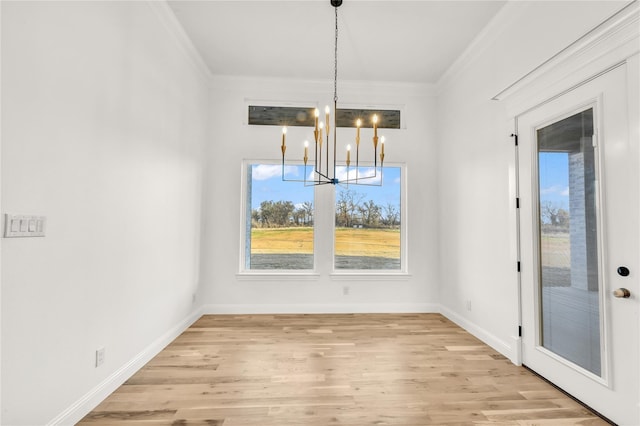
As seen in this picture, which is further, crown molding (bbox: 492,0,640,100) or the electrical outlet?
the electrical outlet

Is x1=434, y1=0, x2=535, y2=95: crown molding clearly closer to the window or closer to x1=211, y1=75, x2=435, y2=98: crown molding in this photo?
x1=211, y1=75, x2=435, y2=98: crown molding

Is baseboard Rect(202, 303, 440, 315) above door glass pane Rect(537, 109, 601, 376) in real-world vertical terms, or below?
below

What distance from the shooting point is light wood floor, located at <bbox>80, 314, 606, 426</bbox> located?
2045 mm

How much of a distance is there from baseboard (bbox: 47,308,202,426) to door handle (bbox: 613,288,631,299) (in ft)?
11.1

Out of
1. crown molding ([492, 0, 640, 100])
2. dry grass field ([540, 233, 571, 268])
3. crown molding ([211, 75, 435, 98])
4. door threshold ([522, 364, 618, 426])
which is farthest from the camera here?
crown molding ([211, 75, 435, 98])

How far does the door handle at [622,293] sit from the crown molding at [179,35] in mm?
4122

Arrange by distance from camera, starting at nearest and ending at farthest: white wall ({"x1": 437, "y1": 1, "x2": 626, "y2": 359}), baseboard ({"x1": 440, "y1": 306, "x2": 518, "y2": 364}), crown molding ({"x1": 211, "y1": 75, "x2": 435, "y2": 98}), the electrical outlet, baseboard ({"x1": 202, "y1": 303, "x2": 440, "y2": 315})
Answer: the electrical outlet < white wall ({"x1": 437, "y1": 1, "x2": 626, "y2": 359}) < baseboard ({"x1": 440, "y1": 306, "x2": 518, "y2": 364}) < baseboard ({"x1": 202, "y1": 303, "x2": 440, "y2": 315}) < crown molding ({"x1": 211, "y1": 75, "x2": 435, "y2": 98})

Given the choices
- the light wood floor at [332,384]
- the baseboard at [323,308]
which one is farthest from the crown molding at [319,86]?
the light wood floor at [332,384]

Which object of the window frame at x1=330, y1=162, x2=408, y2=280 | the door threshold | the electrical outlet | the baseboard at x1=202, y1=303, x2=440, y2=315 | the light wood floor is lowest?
the light wood floor

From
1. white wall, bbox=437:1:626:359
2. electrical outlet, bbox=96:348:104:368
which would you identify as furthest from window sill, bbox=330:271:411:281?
electrical outlet, bbox=96:348:104:368

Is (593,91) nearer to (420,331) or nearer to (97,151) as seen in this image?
(420,331)

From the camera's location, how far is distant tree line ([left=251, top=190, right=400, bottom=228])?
459 cm

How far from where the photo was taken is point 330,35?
3.41 metres

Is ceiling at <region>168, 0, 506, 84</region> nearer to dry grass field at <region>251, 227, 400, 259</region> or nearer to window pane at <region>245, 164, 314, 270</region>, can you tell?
window pane at <region>245, 164, 314, 270</region>
